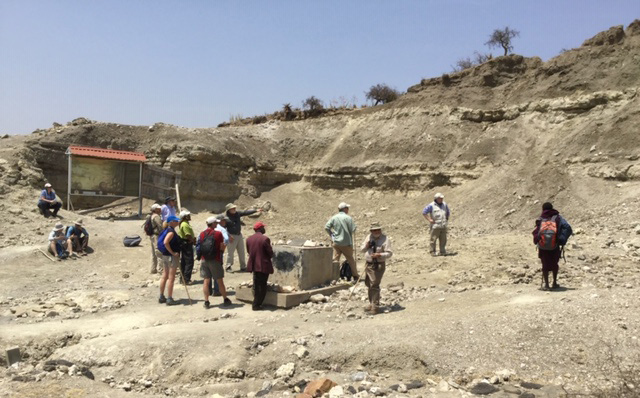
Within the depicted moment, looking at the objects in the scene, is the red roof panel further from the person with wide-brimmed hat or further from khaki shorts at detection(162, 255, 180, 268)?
khaki shorts at detection(162, 255, 180, 268)

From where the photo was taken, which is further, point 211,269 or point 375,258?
point 211,269

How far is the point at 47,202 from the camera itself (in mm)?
15594

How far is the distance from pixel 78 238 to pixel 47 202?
291 cm

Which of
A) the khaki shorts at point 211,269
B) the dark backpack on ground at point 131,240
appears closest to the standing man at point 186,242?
the khaki shorts at point 211,269

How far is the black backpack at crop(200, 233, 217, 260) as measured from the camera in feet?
29.2

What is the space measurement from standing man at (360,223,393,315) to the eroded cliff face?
10.6 metres

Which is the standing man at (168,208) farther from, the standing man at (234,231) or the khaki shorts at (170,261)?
the khaki shorts at (170,261)

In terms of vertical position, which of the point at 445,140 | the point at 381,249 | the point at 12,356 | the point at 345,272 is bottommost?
the point at 12,356

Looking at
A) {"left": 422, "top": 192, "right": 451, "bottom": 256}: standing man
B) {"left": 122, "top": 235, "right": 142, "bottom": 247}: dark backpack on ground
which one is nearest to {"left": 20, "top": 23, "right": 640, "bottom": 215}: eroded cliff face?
{"left": 422, "top": 192, "right": 451, "bottom": 256}: standing man

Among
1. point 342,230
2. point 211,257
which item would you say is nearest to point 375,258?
point 342,230

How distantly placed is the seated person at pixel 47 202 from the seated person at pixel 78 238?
265 centimetres

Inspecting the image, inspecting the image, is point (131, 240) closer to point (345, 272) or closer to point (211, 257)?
point (211, 257)

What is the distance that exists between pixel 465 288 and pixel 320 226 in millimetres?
11166

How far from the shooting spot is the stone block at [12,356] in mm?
7125
